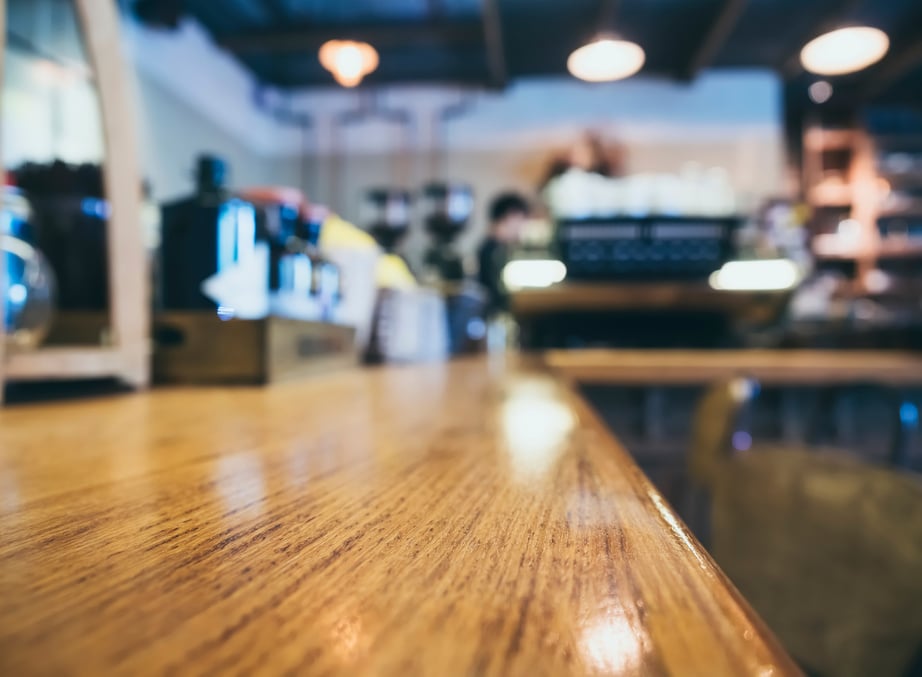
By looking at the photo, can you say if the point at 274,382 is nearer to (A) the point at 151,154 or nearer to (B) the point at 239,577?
(B) the point at 239,577

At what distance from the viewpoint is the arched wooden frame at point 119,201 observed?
80cm

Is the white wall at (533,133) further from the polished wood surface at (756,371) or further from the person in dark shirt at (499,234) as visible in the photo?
the polished wood surface at (756,371)

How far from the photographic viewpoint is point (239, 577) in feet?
0.56

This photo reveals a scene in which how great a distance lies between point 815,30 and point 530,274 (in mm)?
4147

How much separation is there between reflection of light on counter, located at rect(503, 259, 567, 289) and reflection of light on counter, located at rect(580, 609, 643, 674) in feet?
6.60

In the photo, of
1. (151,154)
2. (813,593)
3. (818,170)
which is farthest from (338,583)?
(818,170)

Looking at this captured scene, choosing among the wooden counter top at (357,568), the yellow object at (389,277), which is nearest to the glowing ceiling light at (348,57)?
the yellow object at (389,277)

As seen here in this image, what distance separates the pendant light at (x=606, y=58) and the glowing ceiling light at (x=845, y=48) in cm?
86

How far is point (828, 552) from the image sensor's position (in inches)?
28.5

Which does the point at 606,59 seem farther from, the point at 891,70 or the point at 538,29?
the point at 891,70

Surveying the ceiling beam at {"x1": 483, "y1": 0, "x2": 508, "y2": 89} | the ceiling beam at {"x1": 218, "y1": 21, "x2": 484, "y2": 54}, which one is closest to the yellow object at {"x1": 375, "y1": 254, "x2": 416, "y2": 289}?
the ceiling beam at {"x1": 483, "y1": 0, "x2": 508, "y2": 89}

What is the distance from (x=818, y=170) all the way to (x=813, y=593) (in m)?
6.27

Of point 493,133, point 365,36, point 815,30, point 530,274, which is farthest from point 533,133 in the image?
point 530,274

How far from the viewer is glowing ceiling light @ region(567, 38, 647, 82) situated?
3.09 m
